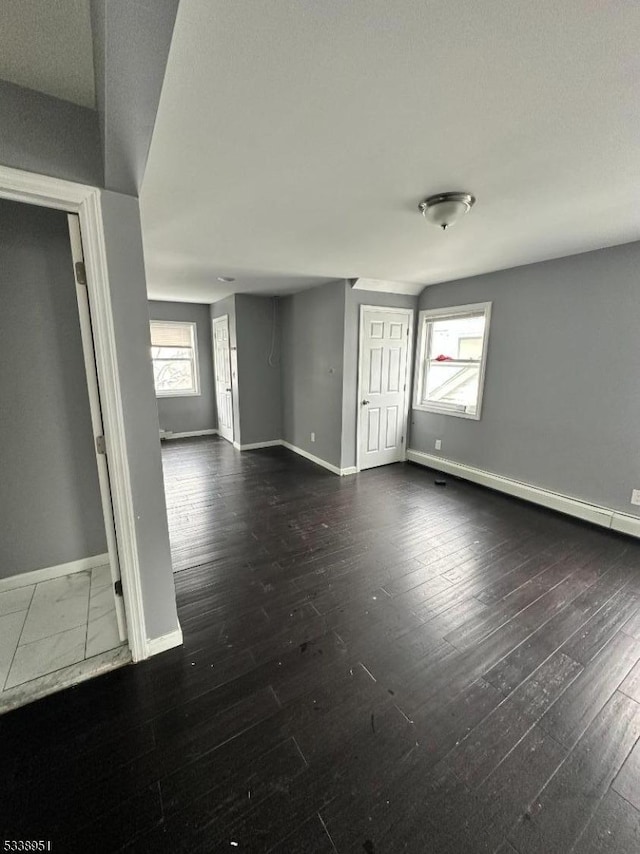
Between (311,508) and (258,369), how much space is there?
112 inches

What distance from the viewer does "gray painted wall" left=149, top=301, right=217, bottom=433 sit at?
5.96m

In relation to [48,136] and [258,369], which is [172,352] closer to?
[258,369]

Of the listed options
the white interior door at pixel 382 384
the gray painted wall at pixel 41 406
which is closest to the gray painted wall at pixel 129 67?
the gray painted wall at pixel 41 406

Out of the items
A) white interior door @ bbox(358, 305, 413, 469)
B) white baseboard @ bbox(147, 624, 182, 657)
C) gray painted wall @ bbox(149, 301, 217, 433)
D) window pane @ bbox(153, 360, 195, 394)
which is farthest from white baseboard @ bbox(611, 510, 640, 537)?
window pane @ bbox(153, 360, 195, 394)

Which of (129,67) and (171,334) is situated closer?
(129,67)

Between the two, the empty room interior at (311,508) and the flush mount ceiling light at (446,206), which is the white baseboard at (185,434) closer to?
the empty room interior at (311,508)

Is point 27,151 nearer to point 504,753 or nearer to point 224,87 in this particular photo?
point 224,87

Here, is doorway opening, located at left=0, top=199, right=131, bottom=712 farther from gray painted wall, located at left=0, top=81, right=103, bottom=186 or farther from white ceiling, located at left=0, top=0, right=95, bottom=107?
white ceiling, located at left=0, top=0, right=95, bottom=107

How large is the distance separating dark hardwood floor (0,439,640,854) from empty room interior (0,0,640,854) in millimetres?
11

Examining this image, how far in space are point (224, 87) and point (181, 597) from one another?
2.54 meters

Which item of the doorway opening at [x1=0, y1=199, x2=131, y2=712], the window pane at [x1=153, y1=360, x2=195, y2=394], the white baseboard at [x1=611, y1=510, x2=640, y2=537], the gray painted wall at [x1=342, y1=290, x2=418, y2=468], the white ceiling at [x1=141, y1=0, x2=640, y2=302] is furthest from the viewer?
the window pane at [x1=153, y1=360, x2=195, y2=394]

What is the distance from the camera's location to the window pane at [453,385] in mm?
4129

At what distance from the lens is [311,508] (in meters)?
3.49

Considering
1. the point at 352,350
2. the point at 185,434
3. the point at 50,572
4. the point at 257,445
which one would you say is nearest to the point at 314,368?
the point at 352,350
